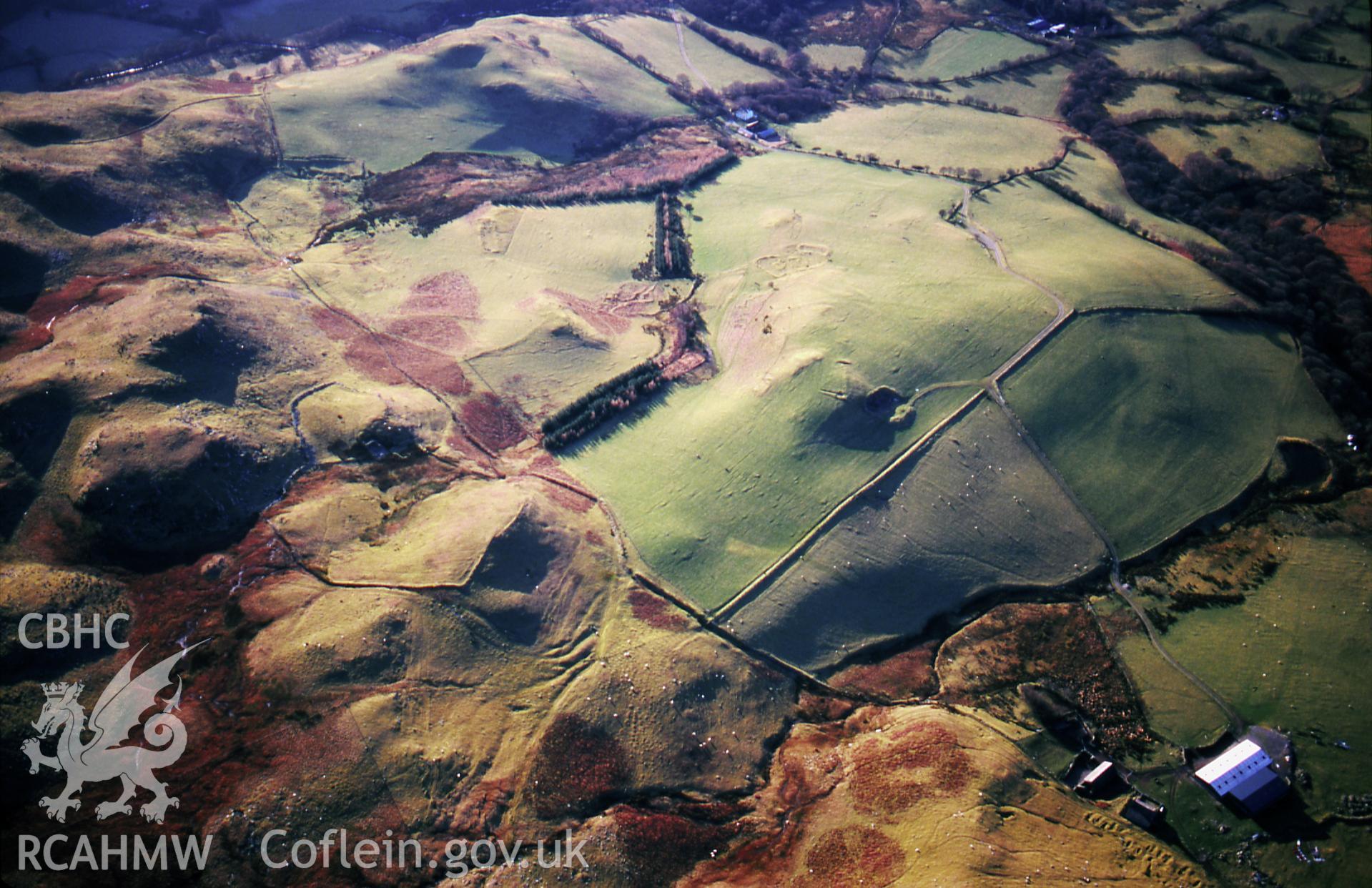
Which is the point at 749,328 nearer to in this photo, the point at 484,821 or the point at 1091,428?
the point at 1091,428

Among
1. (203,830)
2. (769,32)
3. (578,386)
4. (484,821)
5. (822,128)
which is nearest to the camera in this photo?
(203,830)

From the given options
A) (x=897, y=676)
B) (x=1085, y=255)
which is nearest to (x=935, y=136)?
(x=1085, y=255)

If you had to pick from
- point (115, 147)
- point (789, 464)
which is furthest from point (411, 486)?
point (115, 147)

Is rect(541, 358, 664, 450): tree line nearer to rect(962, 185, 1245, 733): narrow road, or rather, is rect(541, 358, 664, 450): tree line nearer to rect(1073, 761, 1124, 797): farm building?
rect(962, 185, 1245, 733): narrow road

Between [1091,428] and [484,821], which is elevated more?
[1091,428]

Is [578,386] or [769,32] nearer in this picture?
[578,386]

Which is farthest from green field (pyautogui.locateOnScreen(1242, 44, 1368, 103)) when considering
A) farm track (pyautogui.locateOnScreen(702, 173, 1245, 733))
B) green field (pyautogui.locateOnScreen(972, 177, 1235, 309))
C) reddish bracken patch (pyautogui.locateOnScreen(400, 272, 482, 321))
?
reddish bracken patch (pyautogui.locateOnScreen(400, 272, 482, 321))

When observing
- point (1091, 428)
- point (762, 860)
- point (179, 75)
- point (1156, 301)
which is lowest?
point (762, 860)
